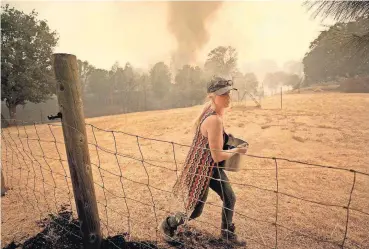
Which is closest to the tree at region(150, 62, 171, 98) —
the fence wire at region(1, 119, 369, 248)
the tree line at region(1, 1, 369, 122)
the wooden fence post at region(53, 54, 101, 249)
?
the tree line at region(1, 1, 369, 122)

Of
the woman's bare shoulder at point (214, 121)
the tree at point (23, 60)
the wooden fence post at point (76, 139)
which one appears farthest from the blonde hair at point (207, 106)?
the tree at point (23, 60)

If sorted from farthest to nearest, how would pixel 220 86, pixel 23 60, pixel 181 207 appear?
pixel 23 60
pixel 181 207
pixel 220 86

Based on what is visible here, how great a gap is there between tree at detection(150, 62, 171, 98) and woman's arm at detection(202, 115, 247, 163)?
55.0 meters

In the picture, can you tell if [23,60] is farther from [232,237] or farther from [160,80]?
[160,80]

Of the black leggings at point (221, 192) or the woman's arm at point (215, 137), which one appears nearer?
the woman's arm at point (215, 137)

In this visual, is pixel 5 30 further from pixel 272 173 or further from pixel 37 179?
pixel 272 173

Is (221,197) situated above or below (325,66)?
below

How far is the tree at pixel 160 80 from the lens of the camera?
187 feet

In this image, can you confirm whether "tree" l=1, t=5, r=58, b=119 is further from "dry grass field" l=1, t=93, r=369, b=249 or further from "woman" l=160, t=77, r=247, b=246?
"woman" l=160, t=77, r=247, b=246

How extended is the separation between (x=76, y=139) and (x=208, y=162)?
1.29 m

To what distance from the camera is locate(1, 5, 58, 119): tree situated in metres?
21.8

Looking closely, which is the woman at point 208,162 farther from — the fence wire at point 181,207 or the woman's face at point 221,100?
the fence wire at point 181,207

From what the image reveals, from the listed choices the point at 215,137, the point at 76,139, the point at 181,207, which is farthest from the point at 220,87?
the point at 181,207

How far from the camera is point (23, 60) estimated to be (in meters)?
22.8
